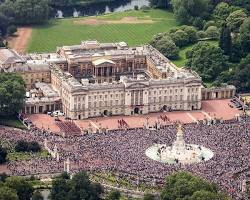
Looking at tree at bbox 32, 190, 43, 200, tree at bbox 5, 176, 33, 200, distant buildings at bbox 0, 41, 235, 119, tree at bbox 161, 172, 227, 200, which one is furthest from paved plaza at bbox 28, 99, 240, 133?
tree at bbox 161, 172, 227, 200

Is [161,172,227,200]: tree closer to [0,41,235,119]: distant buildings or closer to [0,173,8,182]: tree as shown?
[0,173,8,182]: tree

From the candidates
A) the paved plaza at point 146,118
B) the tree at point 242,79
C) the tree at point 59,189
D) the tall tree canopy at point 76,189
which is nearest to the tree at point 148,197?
the tall tree canopy at point 76,189

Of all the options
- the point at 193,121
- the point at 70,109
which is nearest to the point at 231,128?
the point at 193,121

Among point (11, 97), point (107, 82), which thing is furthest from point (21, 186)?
point (107, 82)

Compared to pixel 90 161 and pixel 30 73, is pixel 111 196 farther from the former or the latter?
pixel 30 73

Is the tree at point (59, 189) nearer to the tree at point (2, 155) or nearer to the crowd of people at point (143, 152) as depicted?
the crowd of people at point (143, 152)

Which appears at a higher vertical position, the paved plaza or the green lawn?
the green lawn
